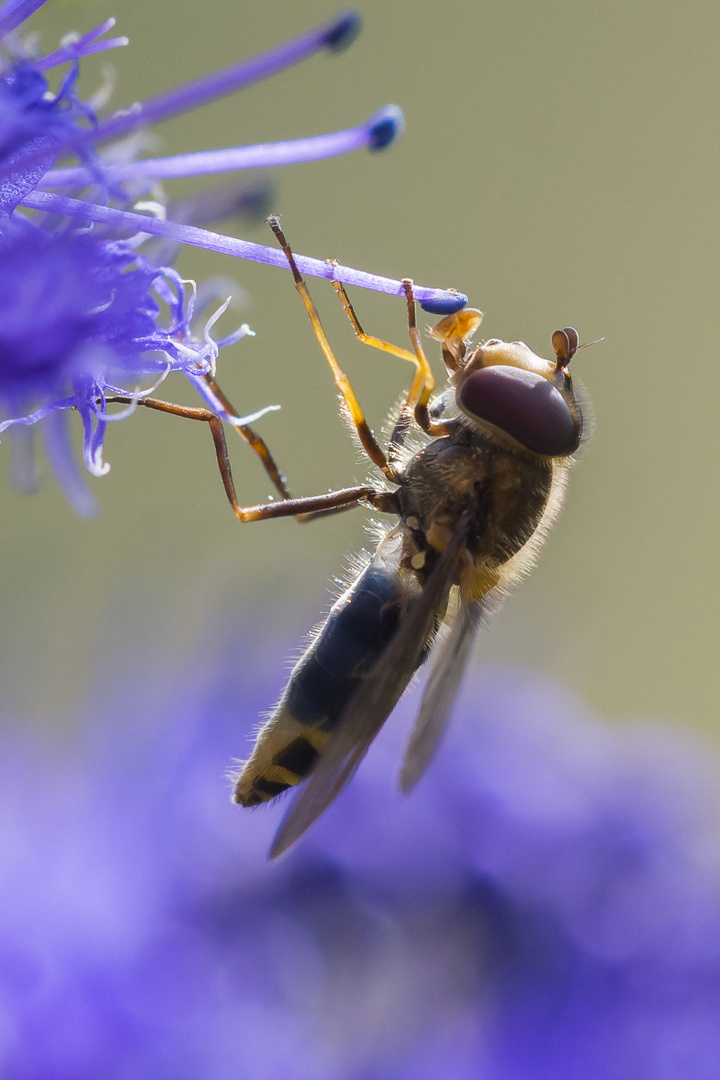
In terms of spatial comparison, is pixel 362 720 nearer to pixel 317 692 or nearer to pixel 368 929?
pixel 317 692

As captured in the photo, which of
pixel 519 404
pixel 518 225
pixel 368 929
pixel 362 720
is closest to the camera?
pixel 362 720

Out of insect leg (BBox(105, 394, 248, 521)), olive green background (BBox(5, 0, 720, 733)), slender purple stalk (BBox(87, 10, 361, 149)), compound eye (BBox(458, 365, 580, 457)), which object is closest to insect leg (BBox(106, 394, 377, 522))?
insect leg (BBox(105, 394, 248, 521))

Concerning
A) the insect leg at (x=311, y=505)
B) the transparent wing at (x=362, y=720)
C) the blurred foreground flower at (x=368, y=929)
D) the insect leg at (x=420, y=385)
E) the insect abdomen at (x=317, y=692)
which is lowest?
the blurred foreground flower at (x=368, y=929)

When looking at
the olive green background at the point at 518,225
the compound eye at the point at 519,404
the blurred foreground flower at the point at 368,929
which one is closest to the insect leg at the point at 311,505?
the compound eye at the point at 519,404

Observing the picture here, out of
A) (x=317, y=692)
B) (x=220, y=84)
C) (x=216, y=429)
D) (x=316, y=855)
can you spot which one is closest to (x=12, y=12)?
(x=220, y=84)

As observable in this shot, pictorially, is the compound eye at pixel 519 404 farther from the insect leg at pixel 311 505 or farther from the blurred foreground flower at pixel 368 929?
the blurred foreground flower at pixel 368 929

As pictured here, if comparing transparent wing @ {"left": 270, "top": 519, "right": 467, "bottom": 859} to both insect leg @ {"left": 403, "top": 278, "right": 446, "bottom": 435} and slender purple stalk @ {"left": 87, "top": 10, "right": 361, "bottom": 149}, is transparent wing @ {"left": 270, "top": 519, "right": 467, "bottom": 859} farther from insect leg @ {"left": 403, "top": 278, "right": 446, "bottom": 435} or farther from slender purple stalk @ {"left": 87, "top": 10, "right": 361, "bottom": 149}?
slender purple stalk @ {"left": 87, "top": 10, "right": 361, "bottom": 149}
